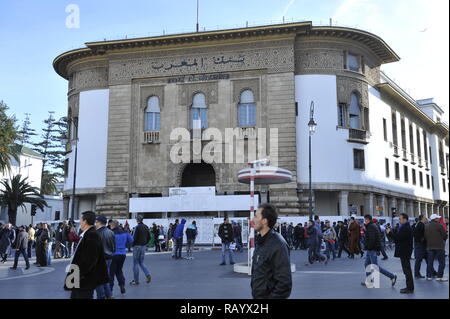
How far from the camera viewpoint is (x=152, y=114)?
120 ft

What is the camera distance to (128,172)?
35.5 metres

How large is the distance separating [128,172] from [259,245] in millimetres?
31805

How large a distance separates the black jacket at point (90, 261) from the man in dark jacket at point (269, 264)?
2366mm

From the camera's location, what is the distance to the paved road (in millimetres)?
9750

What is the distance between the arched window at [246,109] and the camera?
34.7 m

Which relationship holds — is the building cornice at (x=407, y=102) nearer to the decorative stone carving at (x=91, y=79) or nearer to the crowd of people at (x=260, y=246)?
the crowd of people at (x=260, y=246)

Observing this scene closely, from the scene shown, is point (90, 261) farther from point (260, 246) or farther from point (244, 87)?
point (244, 87)

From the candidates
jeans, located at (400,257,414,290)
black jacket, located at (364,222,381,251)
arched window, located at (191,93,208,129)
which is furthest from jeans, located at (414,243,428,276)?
arched window, located at (191,93,208,129)

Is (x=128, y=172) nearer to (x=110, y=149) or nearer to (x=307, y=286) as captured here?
(x=110, y=149)

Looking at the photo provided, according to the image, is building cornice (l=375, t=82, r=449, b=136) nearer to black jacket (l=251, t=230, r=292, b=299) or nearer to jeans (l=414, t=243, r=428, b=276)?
jeans (l=414, t=243, r=428, b=276)

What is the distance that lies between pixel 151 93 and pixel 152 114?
1.64 m

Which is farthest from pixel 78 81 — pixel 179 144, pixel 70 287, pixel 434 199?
pixel 434 199

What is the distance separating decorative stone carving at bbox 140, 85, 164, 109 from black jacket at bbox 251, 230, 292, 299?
32227 mm

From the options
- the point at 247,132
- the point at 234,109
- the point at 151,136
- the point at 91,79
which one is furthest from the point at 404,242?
the point at 91,79
